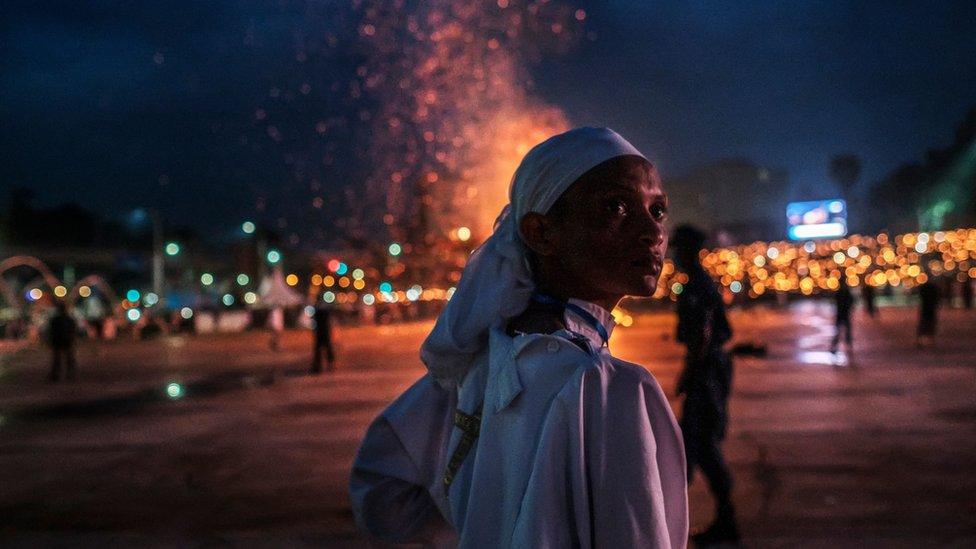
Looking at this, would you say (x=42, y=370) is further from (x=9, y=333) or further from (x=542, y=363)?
(x=542, y=363)

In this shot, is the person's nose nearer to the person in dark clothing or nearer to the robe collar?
the robe collar

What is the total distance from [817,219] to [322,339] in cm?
5741

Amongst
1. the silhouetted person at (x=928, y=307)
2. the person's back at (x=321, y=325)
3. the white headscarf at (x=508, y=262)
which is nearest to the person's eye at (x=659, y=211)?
the white headscarf at (x=508, y=262)

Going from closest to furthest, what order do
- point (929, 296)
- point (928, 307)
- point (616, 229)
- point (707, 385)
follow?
point (616, 229) < point (707, 385) < point (929, 296) < point (928, 307)

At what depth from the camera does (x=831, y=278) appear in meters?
63.1

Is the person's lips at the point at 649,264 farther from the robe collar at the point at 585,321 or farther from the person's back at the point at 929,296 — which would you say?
the person's back at the point at 929,296

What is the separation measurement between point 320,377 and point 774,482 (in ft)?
36.3

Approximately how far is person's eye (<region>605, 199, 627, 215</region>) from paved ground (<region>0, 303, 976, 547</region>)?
4.44 m

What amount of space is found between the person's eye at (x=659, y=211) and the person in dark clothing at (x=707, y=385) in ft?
11.8

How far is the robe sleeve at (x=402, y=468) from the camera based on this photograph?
6.13 ft

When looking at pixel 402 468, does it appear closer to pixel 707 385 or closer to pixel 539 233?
pixel 539 233

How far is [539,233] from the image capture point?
160 cm

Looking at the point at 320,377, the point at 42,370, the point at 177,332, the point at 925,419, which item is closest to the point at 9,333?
the point at 177,332

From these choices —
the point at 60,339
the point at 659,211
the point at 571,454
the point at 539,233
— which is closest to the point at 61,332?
the point at 60,339
